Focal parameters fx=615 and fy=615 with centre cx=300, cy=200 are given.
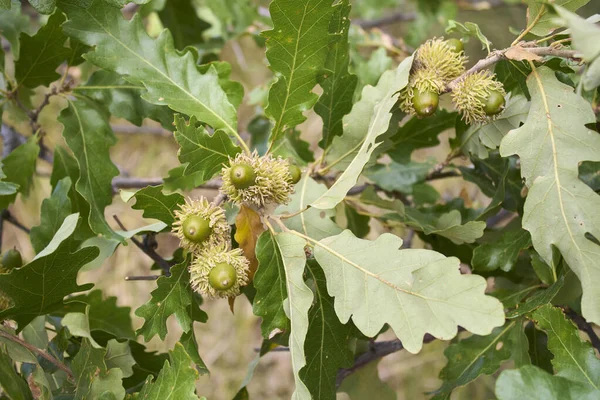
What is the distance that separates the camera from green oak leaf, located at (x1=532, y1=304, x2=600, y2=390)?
946 millimetres

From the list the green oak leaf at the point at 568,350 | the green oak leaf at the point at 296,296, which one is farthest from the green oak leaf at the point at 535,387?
the green oak leaf at the point at 296,296

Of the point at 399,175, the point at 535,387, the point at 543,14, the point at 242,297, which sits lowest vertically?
the point at 242,297

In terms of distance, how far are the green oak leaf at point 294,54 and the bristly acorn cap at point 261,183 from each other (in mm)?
117

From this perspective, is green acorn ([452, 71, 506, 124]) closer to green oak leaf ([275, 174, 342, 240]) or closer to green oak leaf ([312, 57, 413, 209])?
green oak leaf ([312, 57, 413, 209])

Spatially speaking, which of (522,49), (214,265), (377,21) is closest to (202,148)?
(214,265)

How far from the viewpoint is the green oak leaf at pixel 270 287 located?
1.02m

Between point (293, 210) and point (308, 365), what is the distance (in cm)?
30

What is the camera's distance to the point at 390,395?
4.52 feet

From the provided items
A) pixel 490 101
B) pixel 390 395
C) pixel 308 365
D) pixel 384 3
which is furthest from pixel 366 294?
pixel 384 3

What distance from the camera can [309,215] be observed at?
118cm

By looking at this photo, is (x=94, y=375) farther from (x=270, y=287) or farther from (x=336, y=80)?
(x=336, y=80)

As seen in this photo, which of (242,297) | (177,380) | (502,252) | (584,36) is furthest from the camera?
(242,297)

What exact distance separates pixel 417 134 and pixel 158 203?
0.66 meters

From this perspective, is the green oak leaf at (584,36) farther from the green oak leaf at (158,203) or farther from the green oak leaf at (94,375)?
the green oak leaf at (94,375)
